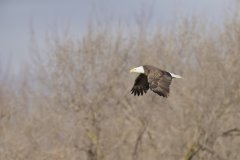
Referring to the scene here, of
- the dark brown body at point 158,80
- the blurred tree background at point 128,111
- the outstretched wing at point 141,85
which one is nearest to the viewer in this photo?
the dark brown body at point 158,80

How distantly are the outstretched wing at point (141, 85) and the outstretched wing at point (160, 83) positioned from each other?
897mm

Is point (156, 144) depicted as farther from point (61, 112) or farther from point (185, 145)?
point (61, 112)

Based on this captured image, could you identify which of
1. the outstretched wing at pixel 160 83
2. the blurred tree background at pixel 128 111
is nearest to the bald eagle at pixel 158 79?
the outstretched wing at pixel 160 83

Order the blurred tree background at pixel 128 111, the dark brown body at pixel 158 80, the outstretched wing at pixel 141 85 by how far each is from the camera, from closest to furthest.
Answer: the dark brown body at pixel 158 80, the outstretched wing at pixel 141 85, the blurred tree background at pixel 128 111

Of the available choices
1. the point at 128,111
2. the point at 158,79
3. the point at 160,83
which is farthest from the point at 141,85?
the point at 128,111

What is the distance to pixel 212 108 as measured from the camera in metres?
25.3

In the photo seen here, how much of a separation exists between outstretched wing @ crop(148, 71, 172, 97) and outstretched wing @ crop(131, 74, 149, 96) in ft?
2.94

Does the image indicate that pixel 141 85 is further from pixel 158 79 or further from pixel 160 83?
pixel 160 83

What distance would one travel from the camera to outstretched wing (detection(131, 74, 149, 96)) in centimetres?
1420

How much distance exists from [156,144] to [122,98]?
1842 millimetres

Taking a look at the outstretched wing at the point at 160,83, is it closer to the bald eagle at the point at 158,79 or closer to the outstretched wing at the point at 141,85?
the bald eagle at the point at 158,79

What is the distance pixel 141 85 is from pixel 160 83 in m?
1.27

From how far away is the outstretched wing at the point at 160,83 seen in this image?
12.8 meters

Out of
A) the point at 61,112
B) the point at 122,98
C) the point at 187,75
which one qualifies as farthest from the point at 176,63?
the point at 61,112
